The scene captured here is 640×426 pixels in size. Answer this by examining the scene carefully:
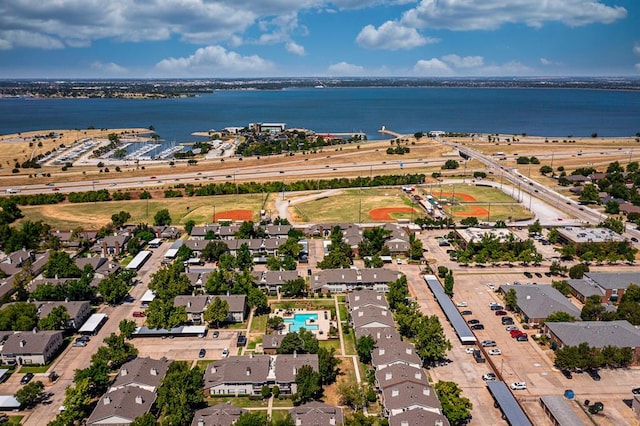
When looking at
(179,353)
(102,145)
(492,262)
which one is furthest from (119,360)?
(102,145)

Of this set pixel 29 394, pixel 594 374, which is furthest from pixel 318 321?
pixel 29 394

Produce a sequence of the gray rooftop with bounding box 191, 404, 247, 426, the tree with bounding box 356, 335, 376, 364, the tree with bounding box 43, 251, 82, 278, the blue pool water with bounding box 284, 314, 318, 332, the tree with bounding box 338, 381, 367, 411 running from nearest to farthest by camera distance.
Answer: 1. the gray rooftop with bounding box 191, 404, 247, 426
2. the tree with bounding box 338, 381, 367, 411
3. the tree with bounding box 356, 335, 376, 364
4. the blue pool water with bounding box 284, 314, 318, 332
5. the tree with bounding box 43, 251, 82, 278

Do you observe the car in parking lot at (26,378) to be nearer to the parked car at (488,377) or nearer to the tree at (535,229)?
the parked car at (488,377)

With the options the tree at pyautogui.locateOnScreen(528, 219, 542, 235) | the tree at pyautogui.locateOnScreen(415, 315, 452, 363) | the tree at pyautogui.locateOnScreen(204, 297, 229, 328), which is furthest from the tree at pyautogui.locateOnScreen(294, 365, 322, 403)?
the tree at pyautogui.locateOnScreen(528, 219, 542, 235)

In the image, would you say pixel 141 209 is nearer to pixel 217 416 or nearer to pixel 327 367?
pixel 327 367

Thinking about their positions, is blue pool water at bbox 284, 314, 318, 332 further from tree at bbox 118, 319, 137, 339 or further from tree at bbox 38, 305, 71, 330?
tree at bbox 38, 305, 71, 330

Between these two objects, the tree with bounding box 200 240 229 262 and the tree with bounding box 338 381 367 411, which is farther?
the tree with bounding box 200 240 229 262
